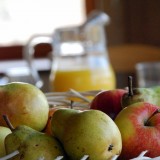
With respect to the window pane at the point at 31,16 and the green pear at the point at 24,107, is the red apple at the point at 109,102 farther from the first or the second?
the window pane at the point at 31,16

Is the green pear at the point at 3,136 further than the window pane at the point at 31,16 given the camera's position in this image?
No

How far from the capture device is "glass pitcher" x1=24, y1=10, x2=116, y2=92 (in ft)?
3.73

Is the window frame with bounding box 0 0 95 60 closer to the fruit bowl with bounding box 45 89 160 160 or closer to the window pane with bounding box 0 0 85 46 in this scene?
the window pane with bounding box 0 0 85 46

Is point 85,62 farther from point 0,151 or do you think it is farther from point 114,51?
point 114,51

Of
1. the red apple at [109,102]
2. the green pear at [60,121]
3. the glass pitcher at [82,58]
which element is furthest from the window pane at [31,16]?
the green pear at [60,121]

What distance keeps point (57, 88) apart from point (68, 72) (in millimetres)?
48

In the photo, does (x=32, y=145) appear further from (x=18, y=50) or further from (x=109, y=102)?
(x=18, y=50)

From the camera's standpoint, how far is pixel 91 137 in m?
0.36

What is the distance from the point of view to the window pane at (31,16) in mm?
3088

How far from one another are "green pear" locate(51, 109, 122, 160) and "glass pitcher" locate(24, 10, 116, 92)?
2.45ft

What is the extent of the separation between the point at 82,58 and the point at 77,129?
78 centimetres

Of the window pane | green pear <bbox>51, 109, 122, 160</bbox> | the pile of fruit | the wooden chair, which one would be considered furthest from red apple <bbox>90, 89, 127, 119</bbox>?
the window pane

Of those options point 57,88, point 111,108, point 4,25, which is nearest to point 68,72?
point 57,88

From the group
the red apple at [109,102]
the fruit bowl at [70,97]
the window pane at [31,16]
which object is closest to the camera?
the red apple at [109,102]
